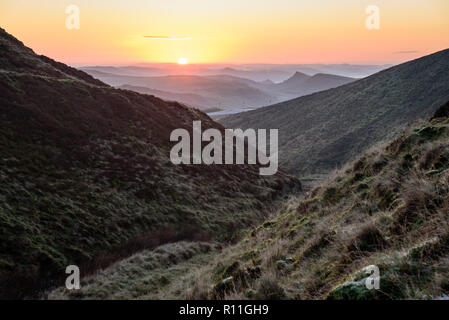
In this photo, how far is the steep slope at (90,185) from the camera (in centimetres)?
1354

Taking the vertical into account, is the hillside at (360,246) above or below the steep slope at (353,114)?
below

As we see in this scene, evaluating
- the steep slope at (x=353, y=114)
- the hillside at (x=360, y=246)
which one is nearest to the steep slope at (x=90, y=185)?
the hillside at (x=360, y=246)

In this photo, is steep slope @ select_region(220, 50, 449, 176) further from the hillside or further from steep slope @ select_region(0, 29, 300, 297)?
the hillside

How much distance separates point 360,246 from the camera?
18.6 feet

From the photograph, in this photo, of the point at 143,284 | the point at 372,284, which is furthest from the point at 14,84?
the point at 372,284

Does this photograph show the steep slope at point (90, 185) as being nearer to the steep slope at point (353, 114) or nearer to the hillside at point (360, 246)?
the hillside at point (360, 246)

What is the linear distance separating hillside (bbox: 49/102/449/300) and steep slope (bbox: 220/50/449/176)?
39.5m

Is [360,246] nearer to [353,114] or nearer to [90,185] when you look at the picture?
[90,185]

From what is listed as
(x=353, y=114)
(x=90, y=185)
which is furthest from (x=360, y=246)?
(x=353, y=114)

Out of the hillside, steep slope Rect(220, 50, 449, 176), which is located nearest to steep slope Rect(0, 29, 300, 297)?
the hillside

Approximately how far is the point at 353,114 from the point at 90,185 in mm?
69083

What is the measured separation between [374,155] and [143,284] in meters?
10.2

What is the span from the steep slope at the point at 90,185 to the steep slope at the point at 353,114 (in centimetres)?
2420
